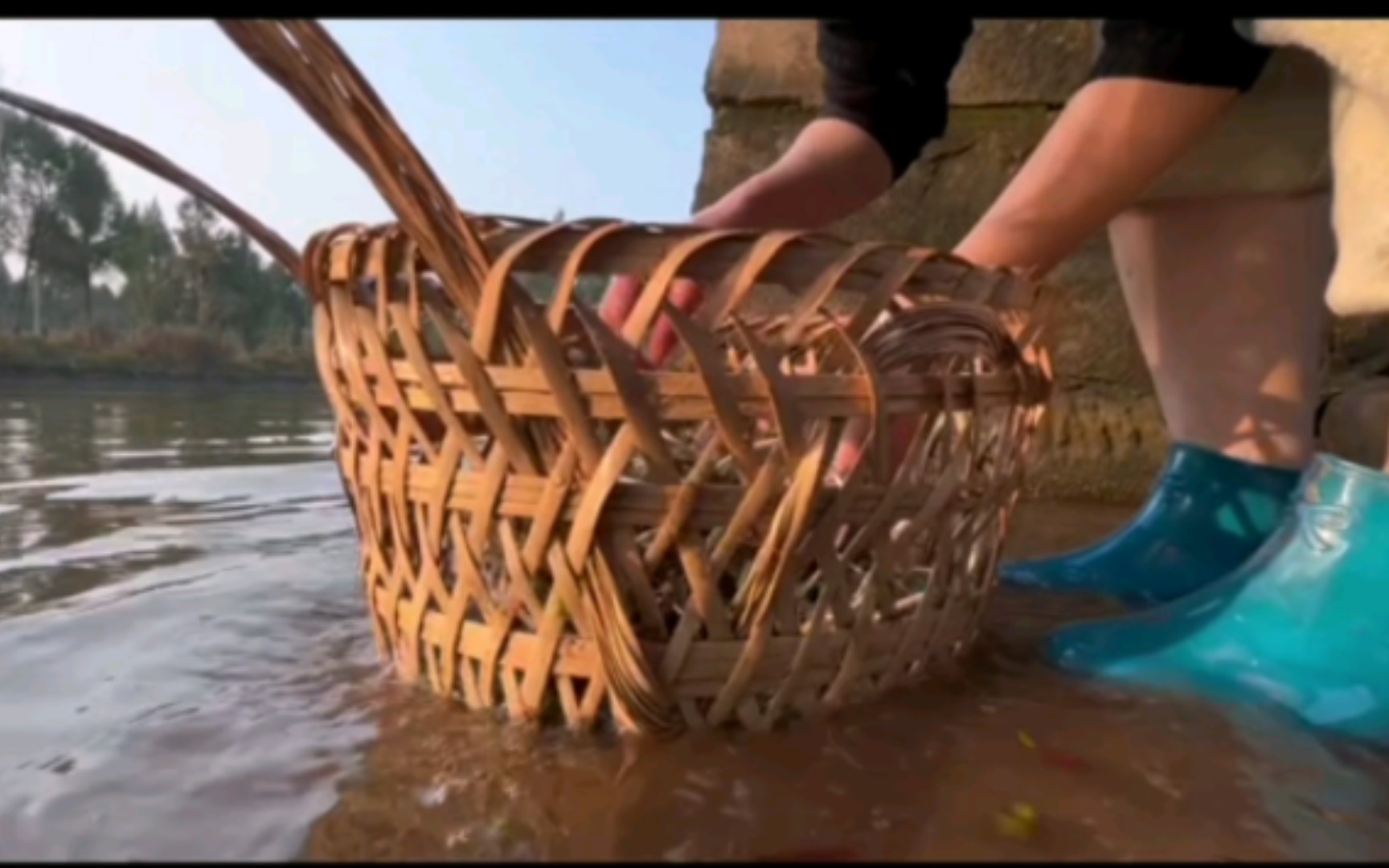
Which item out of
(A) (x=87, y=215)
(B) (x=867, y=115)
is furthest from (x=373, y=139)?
(A) (x=87, y=215)

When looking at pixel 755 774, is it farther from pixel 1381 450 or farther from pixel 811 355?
pixel 1381 450

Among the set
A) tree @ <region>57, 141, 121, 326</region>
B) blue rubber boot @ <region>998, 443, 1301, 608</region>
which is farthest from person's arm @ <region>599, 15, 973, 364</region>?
tree @ <region>57, 141, 121, 326</region>

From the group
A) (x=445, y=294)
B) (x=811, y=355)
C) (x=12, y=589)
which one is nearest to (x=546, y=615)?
(x=445, y=294)

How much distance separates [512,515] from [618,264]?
0.15 metres

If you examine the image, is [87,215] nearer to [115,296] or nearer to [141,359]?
[141,359]

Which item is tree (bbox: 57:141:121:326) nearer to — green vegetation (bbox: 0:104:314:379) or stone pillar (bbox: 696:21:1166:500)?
green vegetation (bbox: 0:104:314:379)

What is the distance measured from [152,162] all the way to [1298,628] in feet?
2.74

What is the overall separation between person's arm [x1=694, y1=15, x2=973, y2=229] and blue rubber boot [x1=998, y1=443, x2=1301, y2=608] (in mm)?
433

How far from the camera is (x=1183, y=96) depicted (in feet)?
3.28

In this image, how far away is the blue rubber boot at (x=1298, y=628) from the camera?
84cm

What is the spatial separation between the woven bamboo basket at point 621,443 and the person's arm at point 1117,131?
233mm

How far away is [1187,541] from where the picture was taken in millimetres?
1282

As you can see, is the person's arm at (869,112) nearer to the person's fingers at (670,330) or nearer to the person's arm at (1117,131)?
the person's arm at (1117,131)

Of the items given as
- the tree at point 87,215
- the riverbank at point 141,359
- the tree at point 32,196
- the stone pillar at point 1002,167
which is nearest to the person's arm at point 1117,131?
the tree at point 32,196
